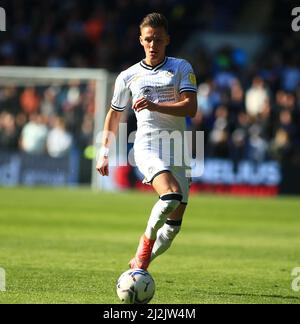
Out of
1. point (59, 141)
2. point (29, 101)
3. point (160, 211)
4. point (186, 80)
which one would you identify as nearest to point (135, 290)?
point (160, 211)

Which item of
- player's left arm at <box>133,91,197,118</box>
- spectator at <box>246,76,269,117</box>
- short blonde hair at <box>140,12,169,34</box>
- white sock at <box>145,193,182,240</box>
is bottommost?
white sock at <box>145,193,182,240</box>

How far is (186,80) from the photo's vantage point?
30.5ft

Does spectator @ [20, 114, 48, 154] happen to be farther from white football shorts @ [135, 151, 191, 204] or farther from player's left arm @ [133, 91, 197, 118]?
player's left arm @ [133, 91, 197, 118]

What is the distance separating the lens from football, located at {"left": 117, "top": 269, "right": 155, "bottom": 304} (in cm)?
825

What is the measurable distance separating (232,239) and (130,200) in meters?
7.90

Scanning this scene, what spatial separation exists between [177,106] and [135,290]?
1.85 m

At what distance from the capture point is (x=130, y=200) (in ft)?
76.3

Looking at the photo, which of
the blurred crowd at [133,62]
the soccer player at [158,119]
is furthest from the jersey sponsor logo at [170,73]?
the blurred crowd at [133,62]

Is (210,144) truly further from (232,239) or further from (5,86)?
(232,239)

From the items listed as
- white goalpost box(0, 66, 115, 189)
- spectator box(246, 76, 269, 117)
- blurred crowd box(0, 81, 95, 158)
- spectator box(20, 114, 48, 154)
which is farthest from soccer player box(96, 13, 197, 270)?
spectator box(20, 114, 48, 154)

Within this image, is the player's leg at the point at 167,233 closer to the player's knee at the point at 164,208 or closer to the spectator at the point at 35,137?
the player's knee at the point at 164,208

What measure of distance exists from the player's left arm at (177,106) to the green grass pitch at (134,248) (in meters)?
1.71

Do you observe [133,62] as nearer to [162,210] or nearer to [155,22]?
[155,22]

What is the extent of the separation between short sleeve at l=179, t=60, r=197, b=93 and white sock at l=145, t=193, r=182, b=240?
3.57 feet
